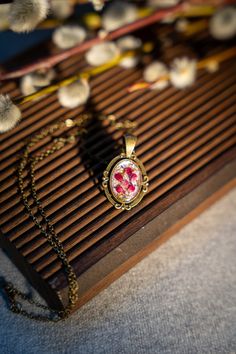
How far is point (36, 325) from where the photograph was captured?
2.24 ft

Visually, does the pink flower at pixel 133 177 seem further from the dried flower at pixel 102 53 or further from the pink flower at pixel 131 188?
the dried flower at pixel 102 53

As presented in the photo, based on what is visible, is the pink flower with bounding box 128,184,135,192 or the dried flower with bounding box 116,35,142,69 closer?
the pink flower with bounding box 128,184,135,192

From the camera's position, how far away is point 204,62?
35.3 inches

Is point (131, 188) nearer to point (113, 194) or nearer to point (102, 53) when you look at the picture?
Answer: point (113, 194)

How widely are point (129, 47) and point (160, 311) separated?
558mm

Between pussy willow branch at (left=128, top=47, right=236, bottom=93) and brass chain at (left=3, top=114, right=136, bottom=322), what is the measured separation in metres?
0.09

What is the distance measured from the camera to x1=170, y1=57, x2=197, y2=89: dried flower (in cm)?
84

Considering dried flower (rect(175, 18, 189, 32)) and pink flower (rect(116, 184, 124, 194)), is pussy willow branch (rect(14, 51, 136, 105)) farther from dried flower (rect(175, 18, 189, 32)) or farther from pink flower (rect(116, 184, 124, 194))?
pink flower (rect(116, 184, 124, 194))

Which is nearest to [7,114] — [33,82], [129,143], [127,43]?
[33,82]

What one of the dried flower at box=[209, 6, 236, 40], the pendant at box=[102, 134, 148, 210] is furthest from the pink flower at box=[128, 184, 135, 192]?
the dried flower at box=[209, 6, 236, 40]

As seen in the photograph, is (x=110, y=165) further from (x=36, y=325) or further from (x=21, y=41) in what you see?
(x=21, y=41)

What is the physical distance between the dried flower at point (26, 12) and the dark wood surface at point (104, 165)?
0.46 feet

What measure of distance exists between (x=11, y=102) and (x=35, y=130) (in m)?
0.07

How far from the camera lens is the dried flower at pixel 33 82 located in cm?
82
